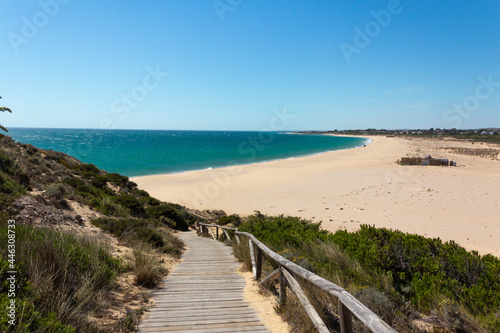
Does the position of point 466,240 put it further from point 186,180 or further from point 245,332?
point 186,180

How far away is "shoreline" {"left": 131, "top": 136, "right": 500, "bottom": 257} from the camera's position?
13.4m

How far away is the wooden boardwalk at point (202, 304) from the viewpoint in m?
3.65

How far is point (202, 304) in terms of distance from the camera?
438 cm

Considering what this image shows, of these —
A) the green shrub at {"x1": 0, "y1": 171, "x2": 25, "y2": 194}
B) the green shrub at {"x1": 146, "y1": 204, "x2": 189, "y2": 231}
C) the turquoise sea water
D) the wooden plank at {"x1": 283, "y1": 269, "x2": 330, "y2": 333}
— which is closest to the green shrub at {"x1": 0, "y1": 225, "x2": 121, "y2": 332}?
the wooden plank at {"x1": 283, "y1": 269, "x2": 330, "y2": 333}

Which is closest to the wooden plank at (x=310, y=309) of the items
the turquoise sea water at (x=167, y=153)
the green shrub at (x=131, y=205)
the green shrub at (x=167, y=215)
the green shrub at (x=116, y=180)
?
the green shrub at (x=131, y=205)

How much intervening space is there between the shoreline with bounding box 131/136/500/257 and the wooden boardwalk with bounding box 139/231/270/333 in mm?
8946

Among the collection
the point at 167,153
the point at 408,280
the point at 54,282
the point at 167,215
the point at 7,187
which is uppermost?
the point at 7,187

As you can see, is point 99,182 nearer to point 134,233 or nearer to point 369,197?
point 134,233

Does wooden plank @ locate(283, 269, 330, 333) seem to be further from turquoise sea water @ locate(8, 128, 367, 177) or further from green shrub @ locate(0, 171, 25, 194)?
turquoise sea water @ locate(8, 128, 367, 177)

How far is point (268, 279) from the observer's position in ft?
16.1

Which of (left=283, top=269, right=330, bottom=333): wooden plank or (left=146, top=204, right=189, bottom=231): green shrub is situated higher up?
(left=283, top=269, right=330, bottom=333): wooden plank

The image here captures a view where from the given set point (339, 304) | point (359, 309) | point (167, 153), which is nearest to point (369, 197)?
point (339, 304)

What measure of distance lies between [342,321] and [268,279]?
228 centimetres

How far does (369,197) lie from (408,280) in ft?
55.8
